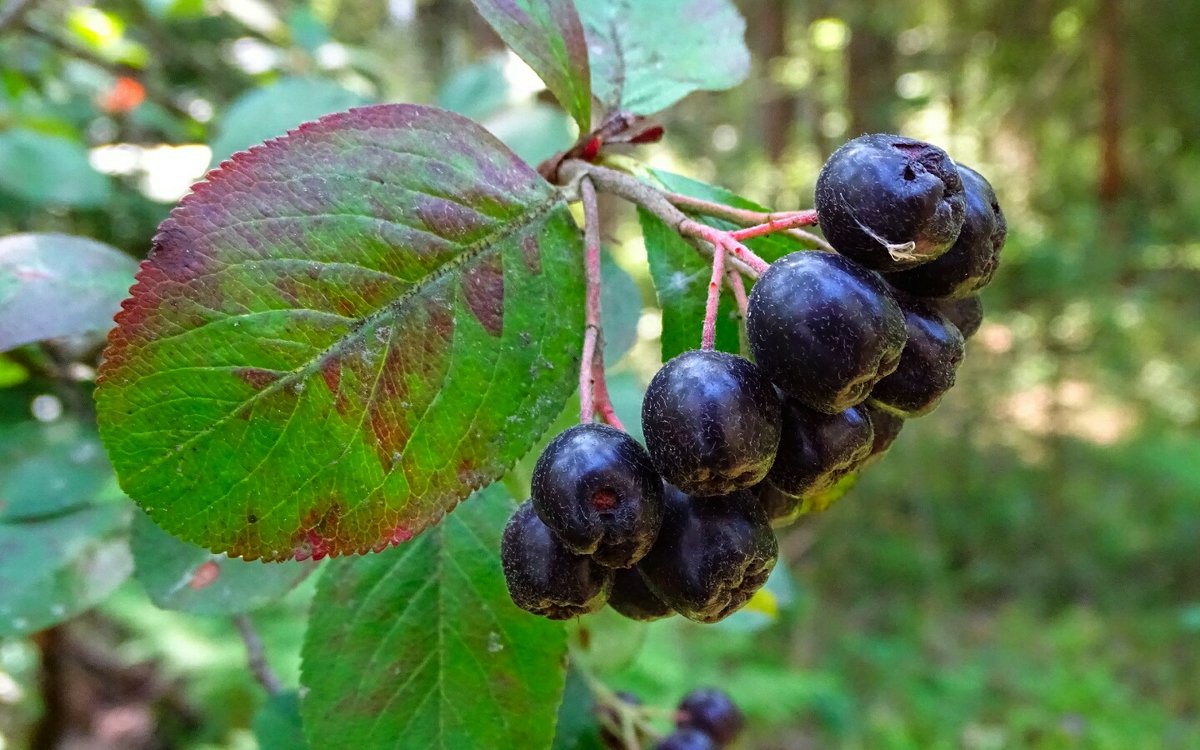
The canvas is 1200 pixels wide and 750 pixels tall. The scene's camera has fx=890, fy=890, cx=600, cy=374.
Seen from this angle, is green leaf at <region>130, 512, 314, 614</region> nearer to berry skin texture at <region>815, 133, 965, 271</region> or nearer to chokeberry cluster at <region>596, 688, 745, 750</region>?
chokeberry cluster at <region>596, 688, 745, 750</region>

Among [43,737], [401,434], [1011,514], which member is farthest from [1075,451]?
[401,434]

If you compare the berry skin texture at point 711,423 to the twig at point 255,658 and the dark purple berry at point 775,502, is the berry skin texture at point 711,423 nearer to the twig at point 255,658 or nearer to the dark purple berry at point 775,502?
the dark purple berry at point 775,502

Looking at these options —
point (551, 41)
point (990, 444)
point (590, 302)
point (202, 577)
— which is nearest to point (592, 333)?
point (590, 302)

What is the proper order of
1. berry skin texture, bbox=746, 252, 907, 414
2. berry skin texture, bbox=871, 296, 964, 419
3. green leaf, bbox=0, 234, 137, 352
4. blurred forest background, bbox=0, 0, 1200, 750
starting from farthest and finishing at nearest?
blurred forest background, bbox=0, 0, 1200, 750 → green leaf, bbox=0, 234, 137, 352 → berry skin texture, bbox=871, 296, 964, 419 → berry skin texture, bbox=746, 252, 907, 414

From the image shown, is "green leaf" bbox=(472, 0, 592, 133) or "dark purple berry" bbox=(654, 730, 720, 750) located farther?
"dark purple berry" bbox=(654, 730, 720, 750)

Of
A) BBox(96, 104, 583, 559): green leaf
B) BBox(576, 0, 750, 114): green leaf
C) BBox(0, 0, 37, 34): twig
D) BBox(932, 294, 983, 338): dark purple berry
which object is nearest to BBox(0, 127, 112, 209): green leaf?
BBox(0, 0, 37, 34): twig

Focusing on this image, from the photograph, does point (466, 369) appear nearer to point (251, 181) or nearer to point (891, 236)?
point (251, 181)

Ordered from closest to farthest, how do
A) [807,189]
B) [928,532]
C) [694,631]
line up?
[694,631] → [807,189] → [928,532]
